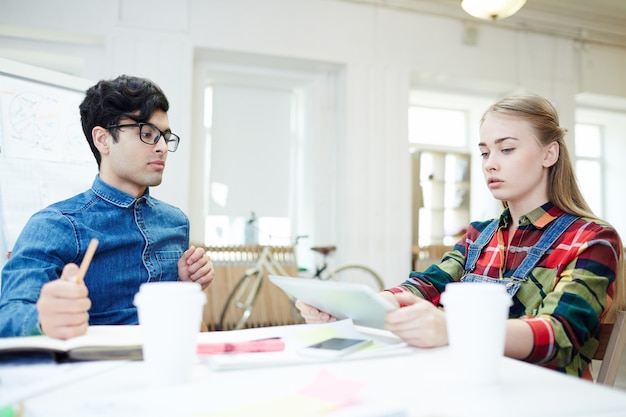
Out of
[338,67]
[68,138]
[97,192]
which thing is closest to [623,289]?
[97,192]

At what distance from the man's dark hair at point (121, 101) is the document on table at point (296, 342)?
837mm

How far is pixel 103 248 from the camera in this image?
1.36 meters

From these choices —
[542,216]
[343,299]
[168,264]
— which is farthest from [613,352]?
[168,264]

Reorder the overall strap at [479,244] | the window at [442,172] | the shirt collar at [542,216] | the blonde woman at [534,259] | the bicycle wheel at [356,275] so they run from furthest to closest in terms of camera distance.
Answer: the window at [442,172] < the bicycle wheel at [356,275] < the overall strap at [479,244] < the shirt collar at [542,216] < the blonde woman at [534,259]

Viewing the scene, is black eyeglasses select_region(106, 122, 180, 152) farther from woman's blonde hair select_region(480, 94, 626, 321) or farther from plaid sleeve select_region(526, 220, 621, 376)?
plaid sleeve select_region(526, 220, 621, 376)

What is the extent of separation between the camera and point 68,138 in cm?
209

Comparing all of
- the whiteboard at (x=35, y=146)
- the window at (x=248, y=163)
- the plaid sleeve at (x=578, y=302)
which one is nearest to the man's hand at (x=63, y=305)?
the plaid sleeve at (x=578, y=302)

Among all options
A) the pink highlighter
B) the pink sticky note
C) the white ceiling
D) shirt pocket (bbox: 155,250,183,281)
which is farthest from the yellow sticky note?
the white ceiling

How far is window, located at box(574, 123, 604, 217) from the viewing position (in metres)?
6.42

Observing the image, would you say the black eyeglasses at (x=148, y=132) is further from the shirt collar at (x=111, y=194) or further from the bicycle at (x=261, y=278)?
the bicycle at (x=261, y=278)

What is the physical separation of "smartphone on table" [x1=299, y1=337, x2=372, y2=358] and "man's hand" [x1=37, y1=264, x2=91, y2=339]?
371 mm

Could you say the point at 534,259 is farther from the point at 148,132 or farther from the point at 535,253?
the point at 148,132

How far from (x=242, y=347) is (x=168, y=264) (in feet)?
2.49

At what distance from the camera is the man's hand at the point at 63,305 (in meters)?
0.81
